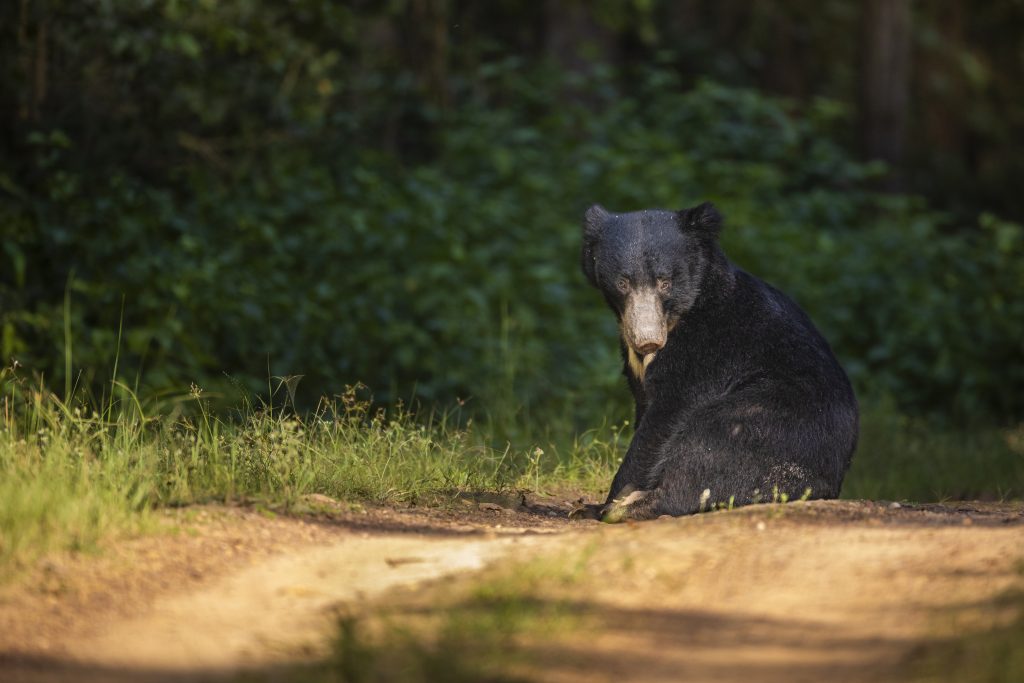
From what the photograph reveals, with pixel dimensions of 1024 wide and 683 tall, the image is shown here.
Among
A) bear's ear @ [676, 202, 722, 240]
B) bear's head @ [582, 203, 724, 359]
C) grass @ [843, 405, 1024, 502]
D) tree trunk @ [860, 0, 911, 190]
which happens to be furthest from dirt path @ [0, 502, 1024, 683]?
tree trunk @ [860, 0, 911, 190]

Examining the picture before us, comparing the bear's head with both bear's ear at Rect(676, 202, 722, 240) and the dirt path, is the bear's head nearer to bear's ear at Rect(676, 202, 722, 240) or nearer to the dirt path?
bear's ear at Rect(676, 202, 722, 240)

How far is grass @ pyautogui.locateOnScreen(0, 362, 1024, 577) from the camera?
4.98 metres

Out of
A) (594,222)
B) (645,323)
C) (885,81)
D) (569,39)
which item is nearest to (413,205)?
(569,39)

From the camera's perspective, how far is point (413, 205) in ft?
43.2

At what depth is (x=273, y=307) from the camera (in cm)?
1080

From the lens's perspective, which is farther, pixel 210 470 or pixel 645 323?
pixel 645 323

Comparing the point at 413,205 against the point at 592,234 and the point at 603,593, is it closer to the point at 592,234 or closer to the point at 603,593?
the point at 592,234

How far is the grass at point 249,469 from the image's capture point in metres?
4.98

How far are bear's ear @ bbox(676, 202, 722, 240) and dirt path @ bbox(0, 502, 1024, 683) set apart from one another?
1561mm

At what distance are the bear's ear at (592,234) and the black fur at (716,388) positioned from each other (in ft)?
0.37

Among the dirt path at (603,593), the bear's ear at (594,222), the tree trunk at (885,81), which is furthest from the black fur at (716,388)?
the tree trunk at (885,81)

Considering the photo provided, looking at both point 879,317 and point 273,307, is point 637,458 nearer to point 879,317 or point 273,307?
point 273,307

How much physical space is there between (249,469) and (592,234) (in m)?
2.04

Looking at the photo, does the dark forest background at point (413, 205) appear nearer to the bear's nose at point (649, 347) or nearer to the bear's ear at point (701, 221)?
the bear's ear at point (701, 221)
